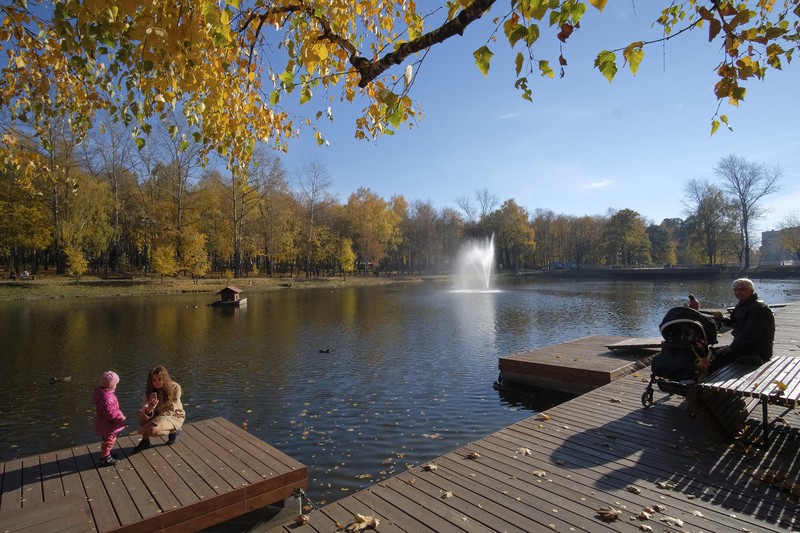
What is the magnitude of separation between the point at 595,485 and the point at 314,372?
407 inches

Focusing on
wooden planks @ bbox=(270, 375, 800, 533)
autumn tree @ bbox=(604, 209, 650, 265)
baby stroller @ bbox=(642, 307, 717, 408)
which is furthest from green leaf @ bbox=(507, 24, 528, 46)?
autumn tree @ bbox=(604, 209, 650, 265)

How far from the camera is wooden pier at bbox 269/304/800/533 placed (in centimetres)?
403

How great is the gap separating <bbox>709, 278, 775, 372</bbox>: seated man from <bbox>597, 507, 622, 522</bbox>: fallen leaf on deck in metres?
3.74

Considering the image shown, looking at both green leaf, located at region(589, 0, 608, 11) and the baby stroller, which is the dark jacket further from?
green leaf, located at region(589, 0, 608, 11)

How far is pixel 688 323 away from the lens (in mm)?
6672

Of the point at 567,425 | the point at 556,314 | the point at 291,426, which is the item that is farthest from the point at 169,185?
the point at 567,425

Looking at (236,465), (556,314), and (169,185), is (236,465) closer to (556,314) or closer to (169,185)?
(556,314)

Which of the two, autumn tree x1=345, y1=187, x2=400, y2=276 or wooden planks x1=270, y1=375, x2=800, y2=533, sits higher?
autumn tree x1=345, y1=187, x2=400, y2=276

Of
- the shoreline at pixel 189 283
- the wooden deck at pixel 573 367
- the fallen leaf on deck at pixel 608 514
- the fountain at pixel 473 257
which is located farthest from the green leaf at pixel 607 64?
the fountain at pixel 473 257

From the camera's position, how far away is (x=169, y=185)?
192 ft

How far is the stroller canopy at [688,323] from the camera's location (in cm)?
660

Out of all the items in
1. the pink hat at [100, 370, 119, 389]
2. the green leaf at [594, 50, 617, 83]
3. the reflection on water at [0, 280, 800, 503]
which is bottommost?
the reflection on water at [0, 280, 800, 503]

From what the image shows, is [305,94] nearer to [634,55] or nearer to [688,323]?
[634,55]

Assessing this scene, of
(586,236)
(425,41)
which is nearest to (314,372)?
(425,41)
